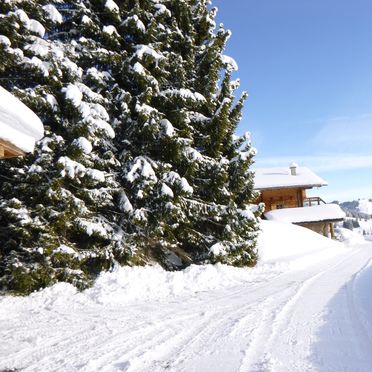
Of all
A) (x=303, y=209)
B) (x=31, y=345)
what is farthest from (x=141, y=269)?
(x=303, y=209)

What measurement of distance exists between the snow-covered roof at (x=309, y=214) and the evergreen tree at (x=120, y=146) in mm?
18482

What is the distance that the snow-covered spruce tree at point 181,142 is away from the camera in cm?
1109

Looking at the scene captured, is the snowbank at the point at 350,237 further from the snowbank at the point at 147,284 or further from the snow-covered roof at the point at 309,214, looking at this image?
the snowbank at the point at 147,284

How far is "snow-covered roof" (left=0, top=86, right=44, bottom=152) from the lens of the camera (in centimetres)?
414

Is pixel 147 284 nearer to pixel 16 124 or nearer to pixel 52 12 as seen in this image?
pixel 16 124

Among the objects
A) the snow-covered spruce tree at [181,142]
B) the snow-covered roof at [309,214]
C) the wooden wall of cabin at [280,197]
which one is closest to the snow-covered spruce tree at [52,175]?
the snow-covered spruce tree at [181,142]

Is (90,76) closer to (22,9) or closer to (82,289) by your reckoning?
(22,9)

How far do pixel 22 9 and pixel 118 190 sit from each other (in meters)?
5.72

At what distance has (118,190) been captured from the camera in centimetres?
1069

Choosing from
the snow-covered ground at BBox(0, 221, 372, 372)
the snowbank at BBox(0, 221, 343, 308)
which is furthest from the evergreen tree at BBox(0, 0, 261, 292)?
the snow-covered ground at BBox(0, 221, 372, 372)

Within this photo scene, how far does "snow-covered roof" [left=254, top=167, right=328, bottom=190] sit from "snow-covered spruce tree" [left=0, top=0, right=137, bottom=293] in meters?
23.8

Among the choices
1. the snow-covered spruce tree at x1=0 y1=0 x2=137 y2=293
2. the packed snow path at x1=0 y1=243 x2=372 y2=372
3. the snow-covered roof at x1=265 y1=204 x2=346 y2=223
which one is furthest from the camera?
the snow-covered roof at x1=265 y1=204 x2=346 y2=223

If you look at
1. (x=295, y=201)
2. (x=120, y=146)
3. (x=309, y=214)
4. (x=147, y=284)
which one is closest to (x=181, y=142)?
(x=120, y=146)

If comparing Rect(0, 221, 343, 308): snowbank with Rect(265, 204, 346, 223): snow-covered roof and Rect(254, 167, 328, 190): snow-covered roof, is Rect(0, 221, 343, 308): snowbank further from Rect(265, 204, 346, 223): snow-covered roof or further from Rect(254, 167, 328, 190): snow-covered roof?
Rect(254, 167, 328, 190): snow-covered roof
